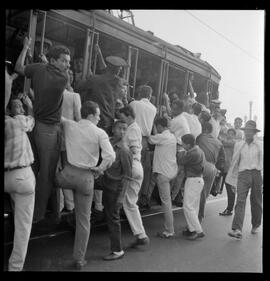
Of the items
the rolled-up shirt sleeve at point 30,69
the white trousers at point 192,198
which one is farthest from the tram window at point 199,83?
the rolled-up shirt sleeve at point 30,69

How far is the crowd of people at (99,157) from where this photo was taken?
3137mm

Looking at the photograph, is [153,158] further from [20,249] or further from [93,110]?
[20,249]

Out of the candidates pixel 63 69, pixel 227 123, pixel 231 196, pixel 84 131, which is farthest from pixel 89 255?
pixel 227 123

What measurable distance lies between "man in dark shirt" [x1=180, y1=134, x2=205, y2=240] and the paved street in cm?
22

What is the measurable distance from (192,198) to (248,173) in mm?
872

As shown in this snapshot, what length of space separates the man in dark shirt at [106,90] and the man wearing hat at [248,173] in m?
1.94

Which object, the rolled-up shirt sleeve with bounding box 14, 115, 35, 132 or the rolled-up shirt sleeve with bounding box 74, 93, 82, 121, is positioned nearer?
the rolled-up shirt sleeve with bounding box 14, 115, 35, 132

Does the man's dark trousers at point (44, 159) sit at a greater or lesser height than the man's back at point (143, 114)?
lesser

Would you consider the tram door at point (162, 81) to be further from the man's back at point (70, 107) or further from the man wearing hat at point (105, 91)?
the man's back at point (70, 107)

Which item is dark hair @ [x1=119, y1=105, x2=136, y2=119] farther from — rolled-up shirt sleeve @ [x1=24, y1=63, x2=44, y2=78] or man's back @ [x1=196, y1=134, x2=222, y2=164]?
→ man's back @ [x1=196, y1=134, x2=222, y2=164]

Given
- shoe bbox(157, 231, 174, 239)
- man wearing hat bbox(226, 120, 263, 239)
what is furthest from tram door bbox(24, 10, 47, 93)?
man wearing hat bbox(226, 120, 263, 239)

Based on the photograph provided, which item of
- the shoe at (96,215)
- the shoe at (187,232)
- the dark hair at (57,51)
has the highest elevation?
the dark hair at (57,51)

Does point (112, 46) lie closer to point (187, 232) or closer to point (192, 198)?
point (192, 198)

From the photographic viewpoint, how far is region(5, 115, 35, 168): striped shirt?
303 centimetres
